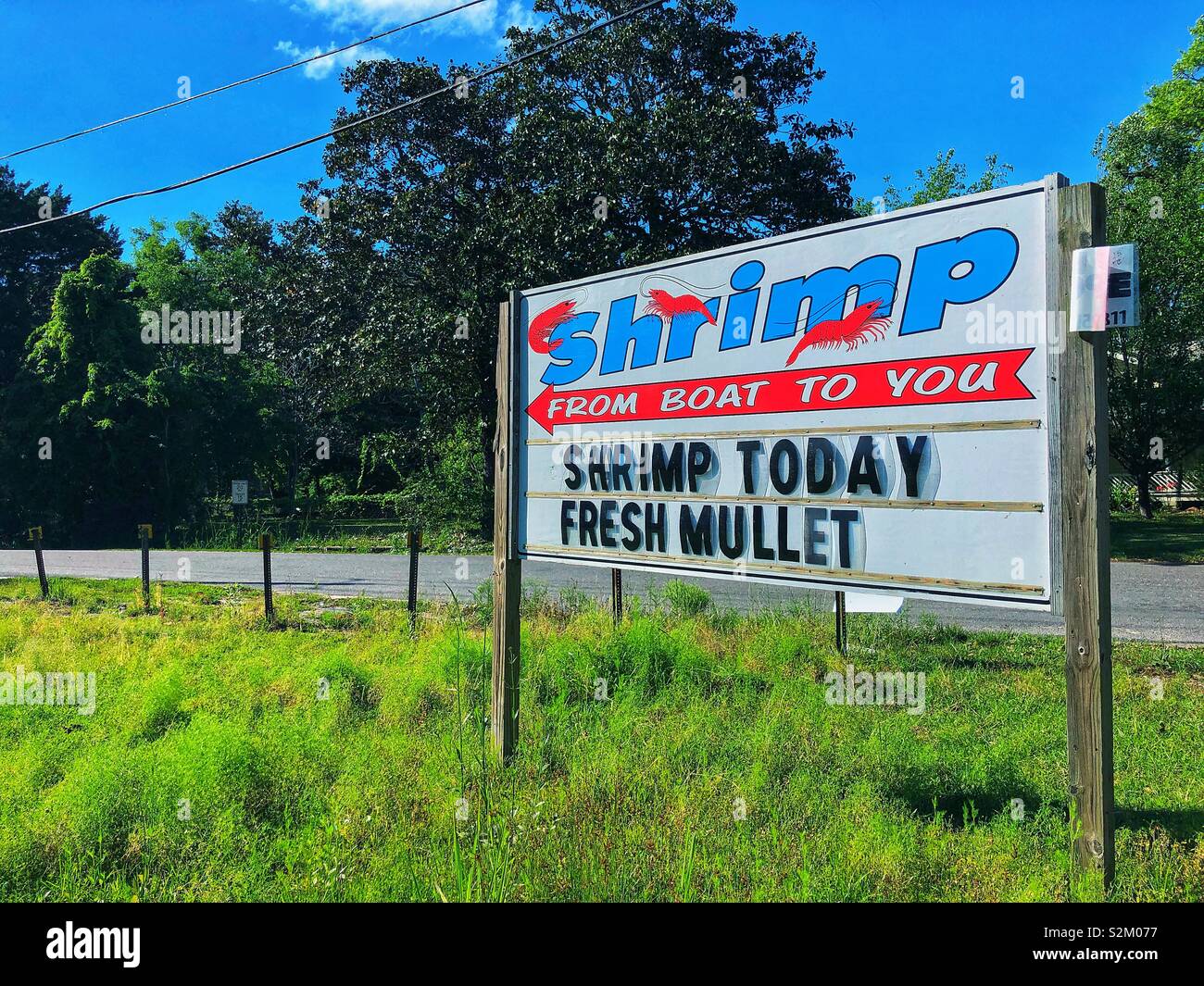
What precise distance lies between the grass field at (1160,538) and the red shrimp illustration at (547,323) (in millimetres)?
14520

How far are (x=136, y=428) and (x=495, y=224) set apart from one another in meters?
14.6

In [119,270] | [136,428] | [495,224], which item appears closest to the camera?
[495,224]

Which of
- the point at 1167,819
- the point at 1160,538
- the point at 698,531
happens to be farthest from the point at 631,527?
the point at 1160,538

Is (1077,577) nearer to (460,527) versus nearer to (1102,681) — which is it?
(1102,681)

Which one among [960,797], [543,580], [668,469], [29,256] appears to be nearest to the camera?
[960,797]

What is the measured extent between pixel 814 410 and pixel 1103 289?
50.2 inches

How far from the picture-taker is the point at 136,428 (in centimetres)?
2591

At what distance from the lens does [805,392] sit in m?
4.00

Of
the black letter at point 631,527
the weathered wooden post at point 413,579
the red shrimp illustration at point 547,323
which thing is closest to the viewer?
the black letter at point 631,527

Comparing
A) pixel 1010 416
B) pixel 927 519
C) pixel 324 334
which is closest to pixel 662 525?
pixel 927 519

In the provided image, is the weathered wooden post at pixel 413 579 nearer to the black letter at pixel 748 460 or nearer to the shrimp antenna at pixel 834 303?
the black letter at pixel 748 460

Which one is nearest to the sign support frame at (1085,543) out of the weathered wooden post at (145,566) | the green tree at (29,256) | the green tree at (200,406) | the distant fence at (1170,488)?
the weathered wooden post at (145,566)

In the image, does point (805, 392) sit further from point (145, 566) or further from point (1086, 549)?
point (145, 566)

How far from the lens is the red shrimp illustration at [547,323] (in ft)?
16.8
